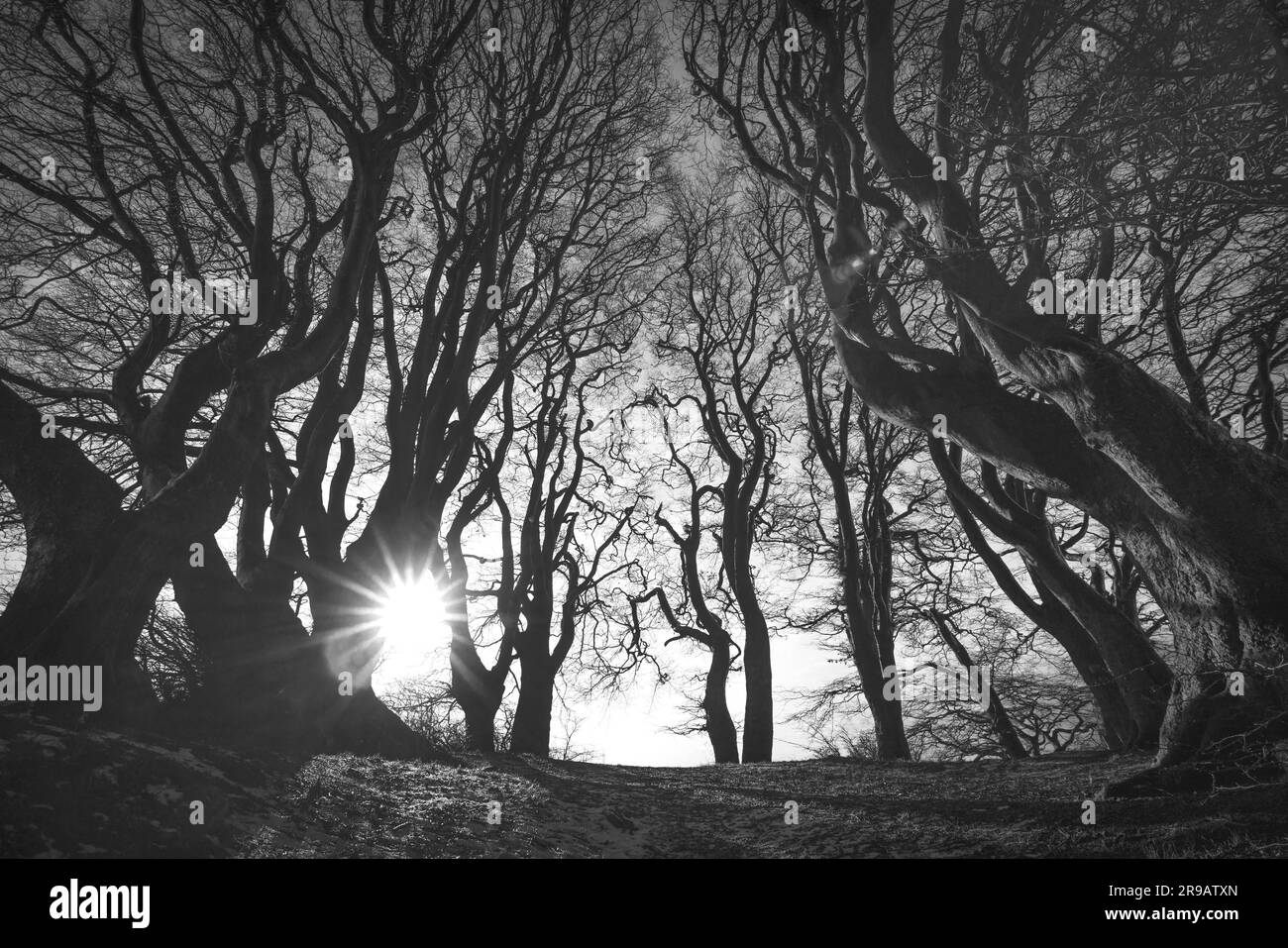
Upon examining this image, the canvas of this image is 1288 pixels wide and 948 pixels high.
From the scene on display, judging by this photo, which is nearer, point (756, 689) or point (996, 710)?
point (756, 689)

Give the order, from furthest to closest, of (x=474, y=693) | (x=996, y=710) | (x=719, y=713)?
(x=719, y=713), (x=996, y=710), (x=474, y=693)

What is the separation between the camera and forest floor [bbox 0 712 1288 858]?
3227mm

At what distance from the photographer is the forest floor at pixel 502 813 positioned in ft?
10.6

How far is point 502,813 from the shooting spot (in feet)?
16.8

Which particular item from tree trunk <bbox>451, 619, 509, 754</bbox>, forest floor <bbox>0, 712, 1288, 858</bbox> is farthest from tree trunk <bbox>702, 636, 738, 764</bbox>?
forest floor <bbox>0, 712, 1288, 858</bbox>

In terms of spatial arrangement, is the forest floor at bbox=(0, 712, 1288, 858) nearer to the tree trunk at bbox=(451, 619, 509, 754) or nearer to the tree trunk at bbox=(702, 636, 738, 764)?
the tree trunk at bbox=(451, 619, 509, 754)

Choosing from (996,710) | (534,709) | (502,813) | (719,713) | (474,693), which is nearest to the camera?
(502,813)

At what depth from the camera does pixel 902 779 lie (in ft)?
25.6

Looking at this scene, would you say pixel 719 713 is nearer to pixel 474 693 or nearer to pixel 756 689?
pixel 756 689

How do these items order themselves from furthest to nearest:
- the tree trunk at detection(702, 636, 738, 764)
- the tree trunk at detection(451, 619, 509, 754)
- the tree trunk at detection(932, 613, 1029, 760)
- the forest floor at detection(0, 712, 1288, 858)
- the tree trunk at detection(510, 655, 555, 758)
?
the tree trunk at detection(702, 636, 738, 764)
the tree trunk at detection(932, 613, 1029, 760)
the tree trunk at detection(510, 655, 555, 758)
the tree trunk at detection(451, 619, 509, 754)
the forest floor at detection(0, 712, 1288, 858)

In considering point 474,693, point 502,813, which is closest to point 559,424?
point 474,693

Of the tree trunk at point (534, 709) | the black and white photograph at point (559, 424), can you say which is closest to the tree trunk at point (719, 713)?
the black and white photograph at point (559, 424)

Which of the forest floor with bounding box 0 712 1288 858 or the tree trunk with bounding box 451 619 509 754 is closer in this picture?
the forest floor with bounding box 0 712 1288 858
